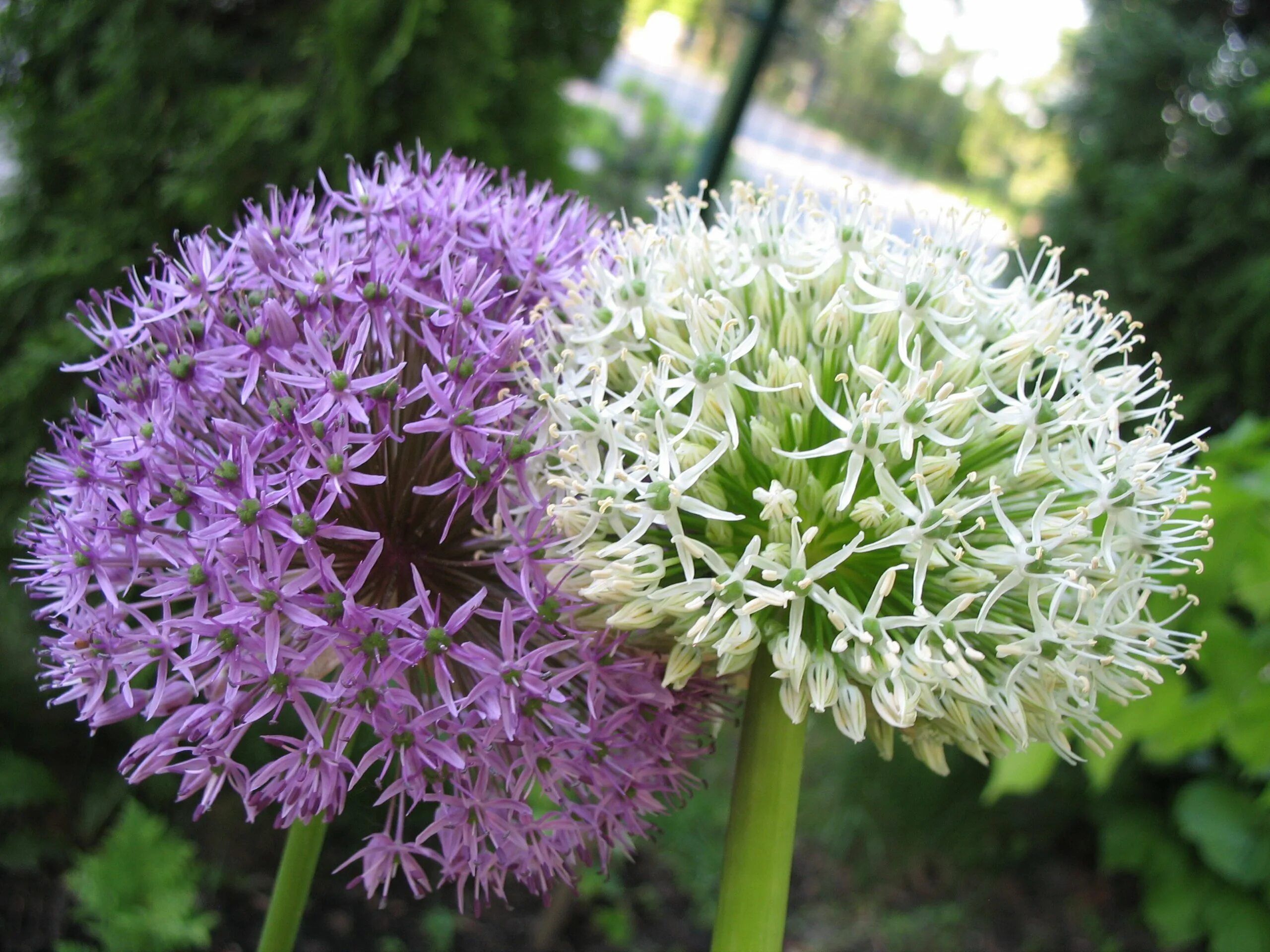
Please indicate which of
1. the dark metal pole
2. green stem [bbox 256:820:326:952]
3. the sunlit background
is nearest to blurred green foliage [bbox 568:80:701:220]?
the sunlit background

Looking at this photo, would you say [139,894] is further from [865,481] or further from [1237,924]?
[1237,924]

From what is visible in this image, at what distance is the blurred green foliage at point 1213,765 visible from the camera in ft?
4.33

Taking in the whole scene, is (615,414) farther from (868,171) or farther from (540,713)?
(868,171)

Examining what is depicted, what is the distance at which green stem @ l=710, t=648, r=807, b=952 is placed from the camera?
633 mm

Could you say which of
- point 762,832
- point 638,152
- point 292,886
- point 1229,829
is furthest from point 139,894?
point 638,152

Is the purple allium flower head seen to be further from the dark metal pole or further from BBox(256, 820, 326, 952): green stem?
the dark metal pole

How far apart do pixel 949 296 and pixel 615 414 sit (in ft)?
1.03

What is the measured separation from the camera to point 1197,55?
3.28 metres

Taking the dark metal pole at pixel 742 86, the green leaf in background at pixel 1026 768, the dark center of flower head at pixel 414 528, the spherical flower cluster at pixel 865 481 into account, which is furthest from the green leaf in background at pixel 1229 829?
the dark center of flower head at pixel 414 528

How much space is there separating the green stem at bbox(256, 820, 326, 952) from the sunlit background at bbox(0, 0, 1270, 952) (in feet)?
0.47

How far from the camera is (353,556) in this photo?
74 centimetres

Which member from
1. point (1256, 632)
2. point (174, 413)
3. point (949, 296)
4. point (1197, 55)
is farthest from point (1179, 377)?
point (174, 413)

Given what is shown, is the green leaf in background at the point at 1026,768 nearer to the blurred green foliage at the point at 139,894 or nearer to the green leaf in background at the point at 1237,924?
the green leaf in background at the point at 1237,924

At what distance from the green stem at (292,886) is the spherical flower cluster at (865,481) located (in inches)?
11.8
